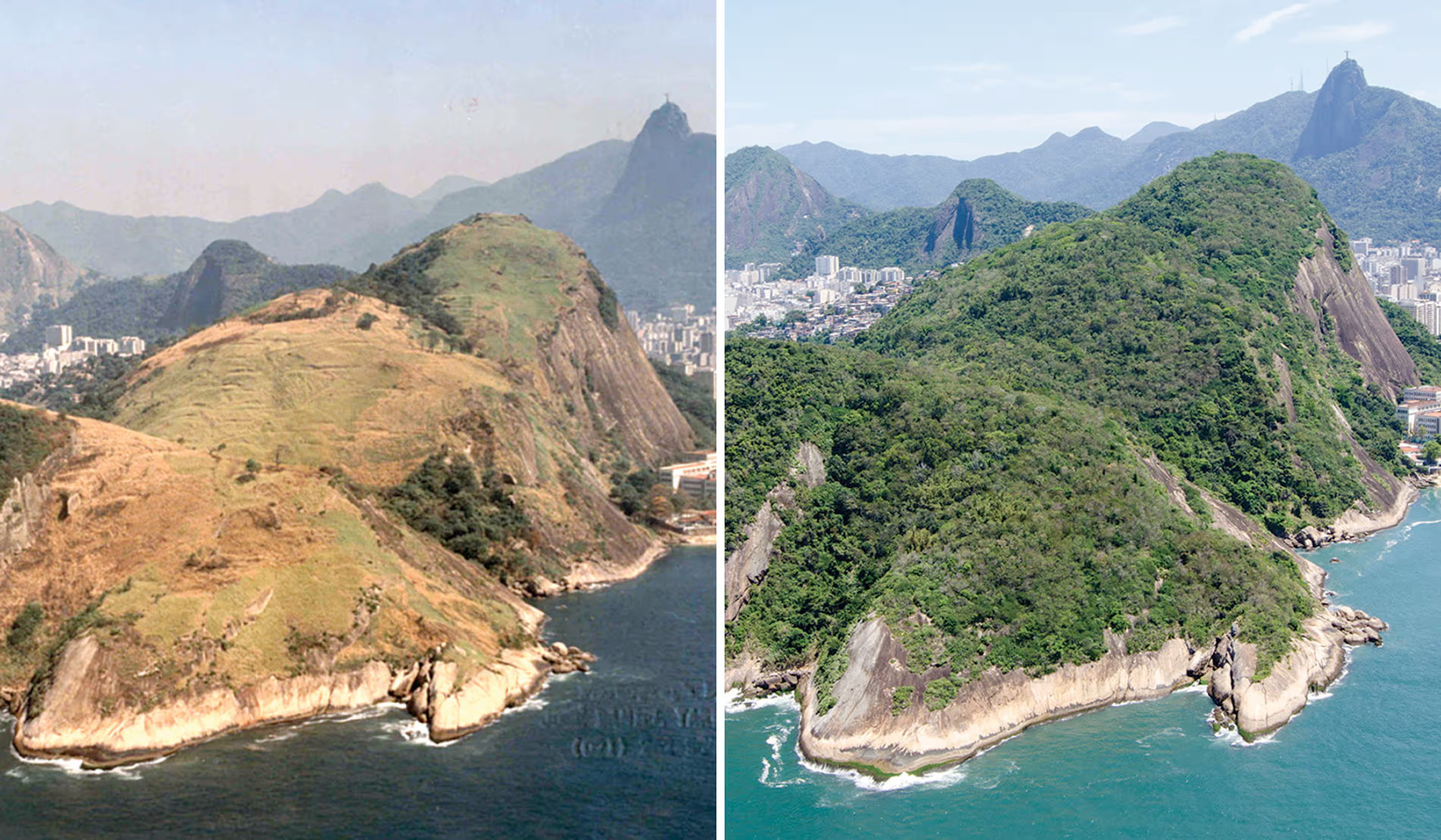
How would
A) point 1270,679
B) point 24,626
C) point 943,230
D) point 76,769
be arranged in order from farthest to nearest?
point 943,230, point 1270,679, point 24,626, point 76,769

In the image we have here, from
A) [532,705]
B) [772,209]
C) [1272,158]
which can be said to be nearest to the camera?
[532,705]

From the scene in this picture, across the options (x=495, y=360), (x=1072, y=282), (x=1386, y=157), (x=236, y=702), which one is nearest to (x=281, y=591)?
(x=236, y=702)

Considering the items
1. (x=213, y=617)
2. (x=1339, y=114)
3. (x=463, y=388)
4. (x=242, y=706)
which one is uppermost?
(x=1339, y=114)

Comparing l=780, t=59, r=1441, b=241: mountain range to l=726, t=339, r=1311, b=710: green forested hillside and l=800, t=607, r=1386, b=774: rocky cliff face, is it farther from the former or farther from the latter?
l=800, t=607, r=1386, b=774: rocky cliff face

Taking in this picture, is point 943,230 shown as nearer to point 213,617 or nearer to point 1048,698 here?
point 1048,698

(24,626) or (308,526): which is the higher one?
(308,526)

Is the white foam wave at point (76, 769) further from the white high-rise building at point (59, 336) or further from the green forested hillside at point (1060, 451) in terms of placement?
the white high-rise building at point (59, 336)

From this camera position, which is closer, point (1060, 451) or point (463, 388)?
point (1060, 451)

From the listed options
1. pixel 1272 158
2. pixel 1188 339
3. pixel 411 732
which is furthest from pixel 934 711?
pixel 1272 158
